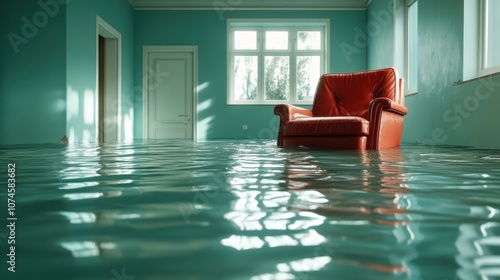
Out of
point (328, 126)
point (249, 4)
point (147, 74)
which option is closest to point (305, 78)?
point (249, 4)

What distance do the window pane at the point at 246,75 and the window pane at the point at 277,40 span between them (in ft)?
1.32

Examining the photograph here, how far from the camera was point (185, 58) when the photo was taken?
9.35 m

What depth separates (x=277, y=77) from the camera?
939cm

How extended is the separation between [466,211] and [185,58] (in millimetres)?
8812

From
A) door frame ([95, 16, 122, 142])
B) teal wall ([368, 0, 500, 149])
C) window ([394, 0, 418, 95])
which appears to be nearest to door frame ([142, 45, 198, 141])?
door frame ([95, 16, 122, 142])

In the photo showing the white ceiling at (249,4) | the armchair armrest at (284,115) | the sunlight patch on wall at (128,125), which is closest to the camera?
the armchair armrest at (284,115)

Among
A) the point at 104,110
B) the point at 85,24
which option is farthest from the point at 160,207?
the point at 104,110

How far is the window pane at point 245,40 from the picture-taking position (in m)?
9.40

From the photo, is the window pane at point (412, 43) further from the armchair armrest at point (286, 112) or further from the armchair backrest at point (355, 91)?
the armchair armrest at point (286, 112)

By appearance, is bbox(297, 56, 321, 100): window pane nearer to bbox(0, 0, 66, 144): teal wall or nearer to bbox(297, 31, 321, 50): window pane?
bbox(297, 31, 321, 50): window pane

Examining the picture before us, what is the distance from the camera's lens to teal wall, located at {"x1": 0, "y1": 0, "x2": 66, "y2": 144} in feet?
18.9

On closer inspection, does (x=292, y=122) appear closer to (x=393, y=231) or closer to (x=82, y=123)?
(x=82, y=123)

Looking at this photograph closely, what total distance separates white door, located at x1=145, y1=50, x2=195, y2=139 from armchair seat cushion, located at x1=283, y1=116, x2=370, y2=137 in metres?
5.29

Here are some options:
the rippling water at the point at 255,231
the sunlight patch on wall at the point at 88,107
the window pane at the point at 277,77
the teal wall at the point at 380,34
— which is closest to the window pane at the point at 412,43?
the teal wall at the point at 380,34
